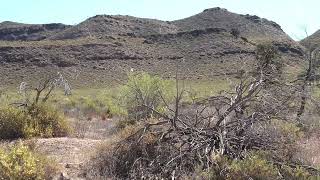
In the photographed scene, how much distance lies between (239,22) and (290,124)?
90.3 metres

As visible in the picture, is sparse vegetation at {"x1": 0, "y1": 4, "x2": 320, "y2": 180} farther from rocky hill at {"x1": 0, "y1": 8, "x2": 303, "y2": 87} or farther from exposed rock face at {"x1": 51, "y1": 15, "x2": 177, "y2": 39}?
exposed rock face at {"x1": 51, "y1": 15, "x2": 177, "y2": 39}

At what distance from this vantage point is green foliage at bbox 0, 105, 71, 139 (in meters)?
14.6

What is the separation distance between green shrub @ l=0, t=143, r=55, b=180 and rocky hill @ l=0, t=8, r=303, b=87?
48.3 m

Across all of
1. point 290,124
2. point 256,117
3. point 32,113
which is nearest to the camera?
point 256,117

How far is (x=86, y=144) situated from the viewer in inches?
540

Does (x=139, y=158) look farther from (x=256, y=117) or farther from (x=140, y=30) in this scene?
(x=140, y=30)

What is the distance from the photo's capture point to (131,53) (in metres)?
78.5

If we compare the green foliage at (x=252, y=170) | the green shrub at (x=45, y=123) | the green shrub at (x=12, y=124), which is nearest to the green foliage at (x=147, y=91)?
the green shrub at (x=45, y=123)

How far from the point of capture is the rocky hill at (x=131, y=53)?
68688 millimetres

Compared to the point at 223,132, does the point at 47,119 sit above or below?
below

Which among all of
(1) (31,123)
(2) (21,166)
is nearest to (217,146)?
(2) (21,166)

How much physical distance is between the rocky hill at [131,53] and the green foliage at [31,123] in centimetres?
4263

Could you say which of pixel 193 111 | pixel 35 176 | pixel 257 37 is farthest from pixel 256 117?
pixel 257 37

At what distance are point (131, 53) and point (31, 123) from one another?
63.9 meters
